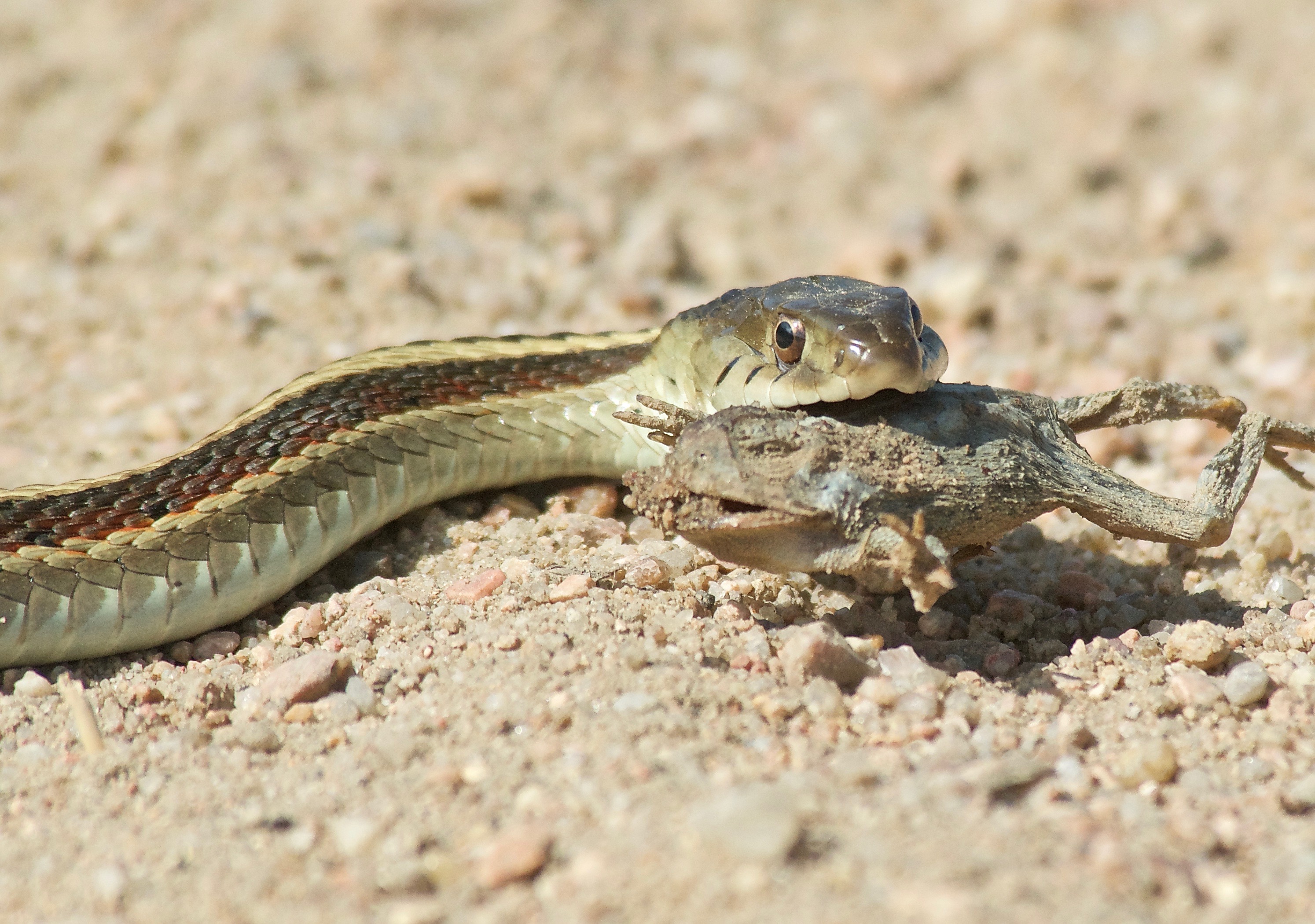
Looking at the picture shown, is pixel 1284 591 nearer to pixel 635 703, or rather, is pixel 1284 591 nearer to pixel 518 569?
pixel 635 703

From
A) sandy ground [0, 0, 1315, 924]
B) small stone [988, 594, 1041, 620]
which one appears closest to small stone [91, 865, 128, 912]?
sandy ground [0, 0, 1315, 924]

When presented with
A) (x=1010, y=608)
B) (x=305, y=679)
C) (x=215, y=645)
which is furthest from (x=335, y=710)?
(x=1010, y=608)

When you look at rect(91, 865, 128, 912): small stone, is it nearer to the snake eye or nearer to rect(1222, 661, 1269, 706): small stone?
the snake eye

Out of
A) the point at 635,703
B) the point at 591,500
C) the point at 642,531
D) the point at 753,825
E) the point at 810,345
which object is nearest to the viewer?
the point at 753,825

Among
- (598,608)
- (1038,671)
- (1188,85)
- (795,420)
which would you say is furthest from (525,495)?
(1188,85)

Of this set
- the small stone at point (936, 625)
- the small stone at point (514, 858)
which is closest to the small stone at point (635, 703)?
the small stone at point (514, 858)

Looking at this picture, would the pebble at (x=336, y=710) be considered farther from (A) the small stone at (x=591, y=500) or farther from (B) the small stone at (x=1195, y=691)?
(B) the small stone at (x=1195, y=691)

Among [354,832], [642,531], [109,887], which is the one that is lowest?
[109,887]
